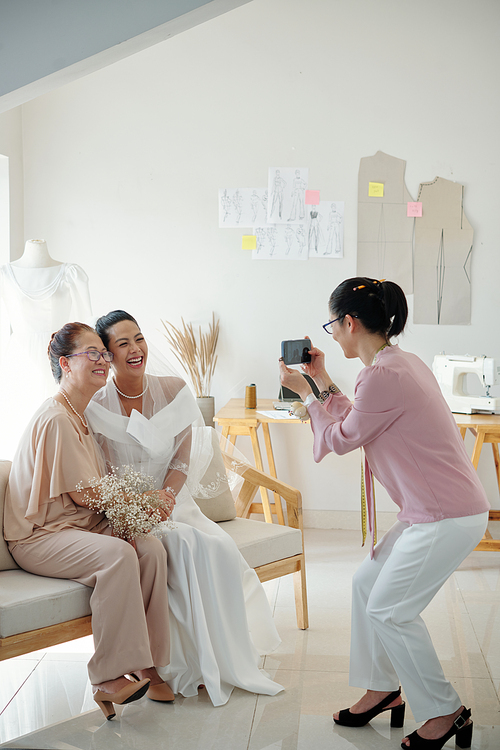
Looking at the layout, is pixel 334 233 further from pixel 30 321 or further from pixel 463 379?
pixel 30 321

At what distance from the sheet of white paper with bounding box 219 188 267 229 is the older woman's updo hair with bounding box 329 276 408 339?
8.32 feet

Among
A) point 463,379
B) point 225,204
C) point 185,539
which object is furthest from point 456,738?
point 225,204

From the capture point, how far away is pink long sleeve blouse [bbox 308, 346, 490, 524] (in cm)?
192

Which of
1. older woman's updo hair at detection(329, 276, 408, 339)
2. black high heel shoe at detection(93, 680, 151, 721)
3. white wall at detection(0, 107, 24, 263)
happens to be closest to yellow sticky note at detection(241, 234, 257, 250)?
white wall at detection(0, 107, 24, 263)

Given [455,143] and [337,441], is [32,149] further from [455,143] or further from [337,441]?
[337,441]

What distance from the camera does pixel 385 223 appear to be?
443 centimetres

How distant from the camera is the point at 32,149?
4.64 m

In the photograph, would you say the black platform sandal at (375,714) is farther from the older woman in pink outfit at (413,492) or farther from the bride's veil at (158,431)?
the bride's veil at (158,431)

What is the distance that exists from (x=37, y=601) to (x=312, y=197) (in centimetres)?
323

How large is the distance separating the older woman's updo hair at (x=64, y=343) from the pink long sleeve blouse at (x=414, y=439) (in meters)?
1.12

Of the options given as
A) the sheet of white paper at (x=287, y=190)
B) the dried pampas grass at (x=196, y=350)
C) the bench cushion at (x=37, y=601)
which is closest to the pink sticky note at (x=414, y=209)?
the sheet of white paper at (x=287, y=190)

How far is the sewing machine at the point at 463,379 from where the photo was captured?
3826 millimetres

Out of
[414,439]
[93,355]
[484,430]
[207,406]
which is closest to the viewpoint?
[414,439]

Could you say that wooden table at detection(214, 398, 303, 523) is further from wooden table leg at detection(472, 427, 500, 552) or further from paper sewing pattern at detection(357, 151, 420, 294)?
paper sewing pattern at detection(357, 151, 420, 294)
